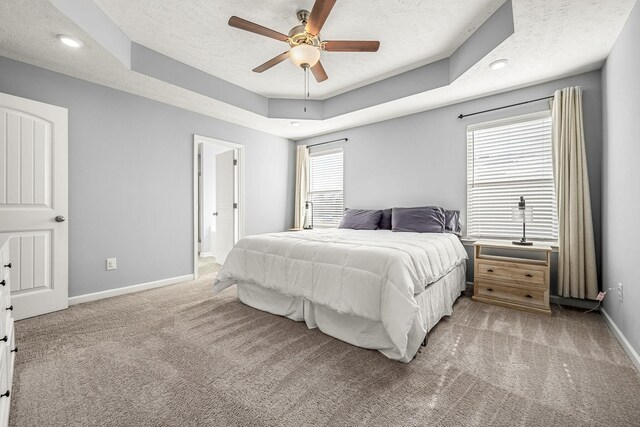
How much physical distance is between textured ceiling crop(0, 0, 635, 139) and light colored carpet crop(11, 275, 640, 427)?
2412 mm

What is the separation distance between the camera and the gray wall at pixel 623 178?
1.91 meters

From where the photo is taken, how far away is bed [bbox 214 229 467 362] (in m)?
1.86

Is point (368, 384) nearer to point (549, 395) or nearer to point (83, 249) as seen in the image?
point (549, 395)

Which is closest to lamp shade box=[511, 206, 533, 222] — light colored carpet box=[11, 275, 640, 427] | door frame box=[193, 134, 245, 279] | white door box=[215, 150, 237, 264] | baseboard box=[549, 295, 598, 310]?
baseboard box=[549, 295, 598, 310]

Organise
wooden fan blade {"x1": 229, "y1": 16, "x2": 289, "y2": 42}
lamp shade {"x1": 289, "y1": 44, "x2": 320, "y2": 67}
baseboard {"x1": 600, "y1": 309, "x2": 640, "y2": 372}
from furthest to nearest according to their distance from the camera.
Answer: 1. lamp shade {"x1": 289, "y1": 44, "x2": 320, "y2": 67}
2. wooden fan blade {"x1": 229, "y1": 16, "x2": 289, "y2": 42}
3. baseboard {"x1": 600, "y1": 309, "x2": 640, "y2": 372}

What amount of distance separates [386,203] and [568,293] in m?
2.32

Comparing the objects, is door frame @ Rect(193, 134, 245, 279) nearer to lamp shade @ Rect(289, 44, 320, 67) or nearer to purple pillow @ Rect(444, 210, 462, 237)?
lamp shade @ Rect(289, 44, 320, 67)

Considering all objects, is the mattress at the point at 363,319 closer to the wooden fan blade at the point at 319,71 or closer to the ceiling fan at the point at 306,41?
the ceiling fan at the point at 306,41

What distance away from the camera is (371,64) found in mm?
3311

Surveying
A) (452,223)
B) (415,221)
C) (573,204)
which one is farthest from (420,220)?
(573,204)

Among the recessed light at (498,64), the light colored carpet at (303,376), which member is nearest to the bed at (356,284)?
the light colored carpet at (303,376)

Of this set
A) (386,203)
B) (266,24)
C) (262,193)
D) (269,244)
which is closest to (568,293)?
(386,203)

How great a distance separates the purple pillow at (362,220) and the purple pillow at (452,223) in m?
0.89

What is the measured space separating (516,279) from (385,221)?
1.67m
